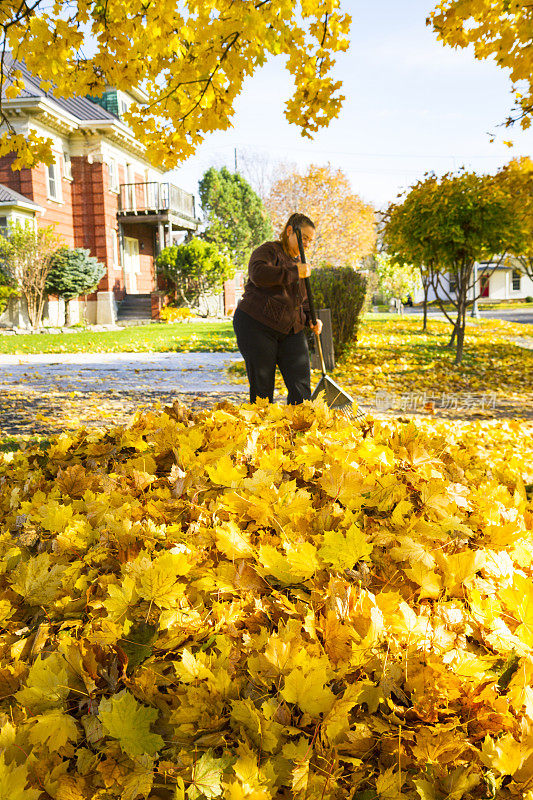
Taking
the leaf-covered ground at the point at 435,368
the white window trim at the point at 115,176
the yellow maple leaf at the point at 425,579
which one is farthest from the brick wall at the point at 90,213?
the yellow maple leaf at the point at 425,579

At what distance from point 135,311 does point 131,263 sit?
337cm

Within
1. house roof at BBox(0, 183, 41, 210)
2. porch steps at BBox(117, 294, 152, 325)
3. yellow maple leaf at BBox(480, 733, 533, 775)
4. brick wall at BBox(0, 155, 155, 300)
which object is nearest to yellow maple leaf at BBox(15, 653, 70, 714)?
yellow maple leaf at BBox(480, 733, 533, 775)

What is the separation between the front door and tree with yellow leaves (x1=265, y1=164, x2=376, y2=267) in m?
11.7

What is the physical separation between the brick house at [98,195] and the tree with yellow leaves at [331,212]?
407 inches

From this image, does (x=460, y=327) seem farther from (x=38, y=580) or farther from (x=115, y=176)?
(x=115, y=176)

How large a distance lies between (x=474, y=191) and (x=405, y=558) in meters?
10.9

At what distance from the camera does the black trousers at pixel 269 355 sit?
4289 mm

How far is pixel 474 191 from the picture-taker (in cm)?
1085

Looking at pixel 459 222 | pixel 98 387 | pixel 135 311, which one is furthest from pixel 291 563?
pixel 135 311

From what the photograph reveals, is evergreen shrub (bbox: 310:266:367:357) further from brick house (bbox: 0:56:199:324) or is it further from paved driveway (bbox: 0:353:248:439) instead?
brick house (bbox: 0:56:199:324)

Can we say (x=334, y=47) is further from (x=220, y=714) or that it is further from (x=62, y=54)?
(x=220, y=714)

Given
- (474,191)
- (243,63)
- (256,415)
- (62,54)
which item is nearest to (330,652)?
(256,415)

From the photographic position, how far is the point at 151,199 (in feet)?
90.9

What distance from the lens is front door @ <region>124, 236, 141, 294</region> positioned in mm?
26922
